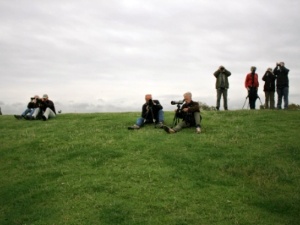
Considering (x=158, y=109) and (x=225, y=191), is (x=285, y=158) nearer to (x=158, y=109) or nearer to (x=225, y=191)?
(x=225, y=191)

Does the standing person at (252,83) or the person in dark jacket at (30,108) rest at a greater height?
the standing person at (252,83)

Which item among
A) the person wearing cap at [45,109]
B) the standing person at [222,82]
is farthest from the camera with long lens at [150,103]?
the person wearing cap at [45,109]

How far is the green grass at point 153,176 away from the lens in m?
13.0

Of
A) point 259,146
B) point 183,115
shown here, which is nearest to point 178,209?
point 259,146

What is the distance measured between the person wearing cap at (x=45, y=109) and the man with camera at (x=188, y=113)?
41.8 ft

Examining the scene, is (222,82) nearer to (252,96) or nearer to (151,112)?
(252,96)

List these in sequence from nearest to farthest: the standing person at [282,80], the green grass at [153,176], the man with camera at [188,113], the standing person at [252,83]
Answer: the green grass at [153,176], the man with camera at [188,113], the standing person at [282,80], the standing person at [252,83]

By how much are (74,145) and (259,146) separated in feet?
33.7

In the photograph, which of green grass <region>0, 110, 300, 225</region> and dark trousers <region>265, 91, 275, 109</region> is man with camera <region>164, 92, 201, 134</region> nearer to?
green grass <region>0, 110, 300, 225</region>

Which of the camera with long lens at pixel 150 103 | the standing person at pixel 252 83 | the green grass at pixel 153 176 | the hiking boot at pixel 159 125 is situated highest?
the standing person at pixel 252 83

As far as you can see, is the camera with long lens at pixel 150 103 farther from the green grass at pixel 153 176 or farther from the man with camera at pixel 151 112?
the green grass at pixel 153 176

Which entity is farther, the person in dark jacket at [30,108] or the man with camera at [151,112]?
the person in dark jacket at [30,108]

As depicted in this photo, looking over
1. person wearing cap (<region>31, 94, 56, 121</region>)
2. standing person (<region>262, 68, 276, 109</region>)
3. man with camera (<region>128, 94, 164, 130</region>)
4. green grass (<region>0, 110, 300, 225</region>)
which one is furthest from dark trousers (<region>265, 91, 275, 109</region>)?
person wearing cap (<region>31, 94, 56, 121</region>)

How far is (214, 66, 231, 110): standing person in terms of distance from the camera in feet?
102
